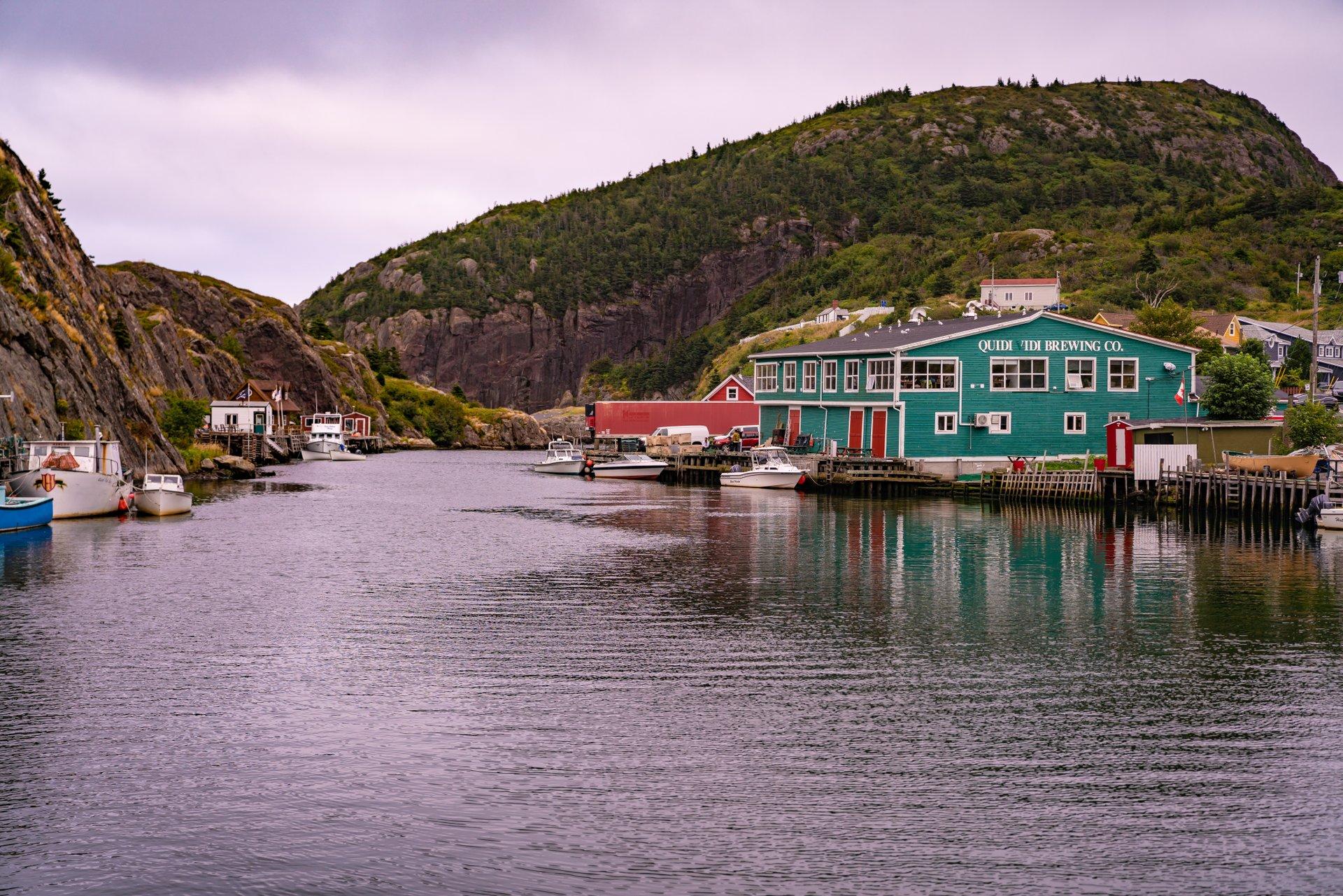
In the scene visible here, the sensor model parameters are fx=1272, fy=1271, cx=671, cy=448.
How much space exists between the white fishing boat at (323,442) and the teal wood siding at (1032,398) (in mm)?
80778

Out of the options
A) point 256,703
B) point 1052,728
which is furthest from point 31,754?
point 1052,728

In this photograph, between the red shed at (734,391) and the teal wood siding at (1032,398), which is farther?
the red shed at (734,391)

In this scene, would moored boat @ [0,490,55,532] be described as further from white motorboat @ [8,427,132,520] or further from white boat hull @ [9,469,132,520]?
white motorboat @ [8,427,132,520]

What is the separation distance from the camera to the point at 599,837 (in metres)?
15.9

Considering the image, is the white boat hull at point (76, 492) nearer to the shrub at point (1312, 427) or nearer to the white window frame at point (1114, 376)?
the white window frame at point (1114, 376)

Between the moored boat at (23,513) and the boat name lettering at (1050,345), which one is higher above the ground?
the boat name lettering at (1050,345)

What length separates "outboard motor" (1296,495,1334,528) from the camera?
53.8m

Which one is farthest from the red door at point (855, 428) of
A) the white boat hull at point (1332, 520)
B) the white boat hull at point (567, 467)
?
the white boat hull at point (1332, 520)

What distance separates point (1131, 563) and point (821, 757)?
27.7m

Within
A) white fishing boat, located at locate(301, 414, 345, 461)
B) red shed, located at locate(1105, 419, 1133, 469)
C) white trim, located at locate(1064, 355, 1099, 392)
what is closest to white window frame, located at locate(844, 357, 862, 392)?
white trim, located at locate(1064, 355, 1099, 392)

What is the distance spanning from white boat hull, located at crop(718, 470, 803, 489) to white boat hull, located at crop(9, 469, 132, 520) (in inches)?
1525

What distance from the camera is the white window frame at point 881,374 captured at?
78.7 metres

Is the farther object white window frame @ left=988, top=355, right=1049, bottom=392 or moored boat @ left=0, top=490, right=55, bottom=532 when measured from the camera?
white window frame @ left=988, top=355, right=1049, bottom=392

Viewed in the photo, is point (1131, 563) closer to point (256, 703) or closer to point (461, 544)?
point (461, 544)
